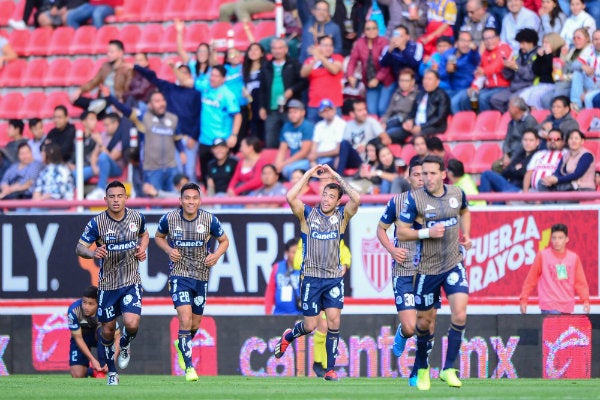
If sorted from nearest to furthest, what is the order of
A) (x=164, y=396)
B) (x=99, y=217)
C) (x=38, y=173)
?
(x=164, y=396)
(x=99, y=217)
(x=38, y=173)

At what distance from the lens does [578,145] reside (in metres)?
17.1

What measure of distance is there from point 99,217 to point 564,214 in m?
5.89

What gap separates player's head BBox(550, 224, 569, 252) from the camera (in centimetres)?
1647

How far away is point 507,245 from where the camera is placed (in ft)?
56.7

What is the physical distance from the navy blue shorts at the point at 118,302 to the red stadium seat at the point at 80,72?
10.5 m

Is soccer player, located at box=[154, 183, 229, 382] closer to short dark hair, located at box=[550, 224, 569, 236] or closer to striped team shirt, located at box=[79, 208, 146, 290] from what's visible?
striped team shirt, located at box=[79, 208, 146, 290]

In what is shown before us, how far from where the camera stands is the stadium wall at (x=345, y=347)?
53.9ft

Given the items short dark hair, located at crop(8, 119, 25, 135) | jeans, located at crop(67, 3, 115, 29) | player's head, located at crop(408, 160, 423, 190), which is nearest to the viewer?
player's head, located at crop(408, 160, 423, 190)

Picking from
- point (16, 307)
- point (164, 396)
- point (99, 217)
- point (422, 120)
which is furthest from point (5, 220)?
point (164, 396)

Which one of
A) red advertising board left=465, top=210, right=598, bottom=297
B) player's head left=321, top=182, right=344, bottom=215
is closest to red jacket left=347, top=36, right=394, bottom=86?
red advertising board left=465, top=210, right=598, bottom=297

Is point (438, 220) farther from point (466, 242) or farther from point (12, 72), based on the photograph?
point (12, 72)

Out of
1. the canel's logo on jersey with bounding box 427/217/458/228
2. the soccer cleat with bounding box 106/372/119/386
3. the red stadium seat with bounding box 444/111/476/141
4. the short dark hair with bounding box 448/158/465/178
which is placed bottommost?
the soccer cleat with bounding box 106/372/119/386

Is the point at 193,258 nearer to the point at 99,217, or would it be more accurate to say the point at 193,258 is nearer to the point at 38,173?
the point at 99,217

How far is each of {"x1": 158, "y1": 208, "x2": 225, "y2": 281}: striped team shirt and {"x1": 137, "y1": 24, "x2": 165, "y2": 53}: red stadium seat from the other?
9.80 metres
